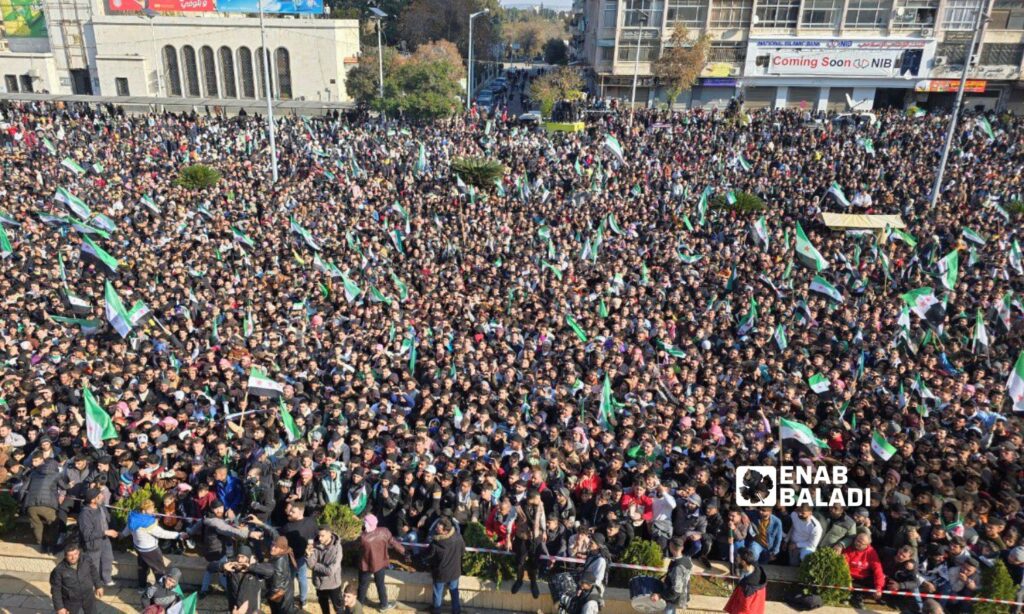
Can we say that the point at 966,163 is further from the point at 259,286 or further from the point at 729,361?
the point at 259,286

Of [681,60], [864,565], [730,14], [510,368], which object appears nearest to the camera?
[864,565]

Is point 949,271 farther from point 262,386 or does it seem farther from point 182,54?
point 182,54

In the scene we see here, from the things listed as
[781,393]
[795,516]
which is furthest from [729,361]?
[795,516]

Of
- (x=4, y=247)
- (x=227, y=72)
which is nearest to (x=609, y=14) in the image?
(x=227, y=72)

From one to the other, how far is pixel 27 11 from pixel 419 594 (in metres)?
65.1

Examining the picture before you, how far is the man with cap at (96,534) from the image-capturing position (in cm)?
677

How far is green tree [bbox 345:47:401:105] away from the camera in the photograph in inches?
1842

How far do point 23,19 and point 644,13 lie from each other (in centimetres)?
4749

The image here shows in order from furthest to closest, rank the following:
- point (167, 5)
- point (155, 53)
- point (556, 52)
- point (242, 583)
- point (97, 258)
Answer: point (556, 52)
point (155, 53)
point (167, 5)
point (97, 258)
point (242, 583)

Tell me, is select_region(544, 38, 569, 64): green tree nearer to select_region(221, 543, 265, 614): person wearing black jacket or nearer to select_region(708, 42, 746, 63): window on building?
select_region(708, 42, 746, 63): window on building

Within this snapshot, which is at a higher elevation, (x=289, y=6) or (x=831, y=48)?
(x=289, y=6)

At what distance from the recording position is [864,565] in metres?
7.05

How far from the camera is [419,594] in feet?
24.6

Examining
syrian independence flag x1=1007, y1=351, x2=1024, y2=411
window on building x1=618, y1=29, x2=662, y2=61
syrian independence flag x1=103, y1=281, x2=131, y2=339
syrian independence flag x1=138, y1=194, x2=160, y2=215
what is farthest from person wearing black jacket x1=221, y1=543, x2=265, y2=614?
window on building x1=618, y1=29, x2=662, y2=61
